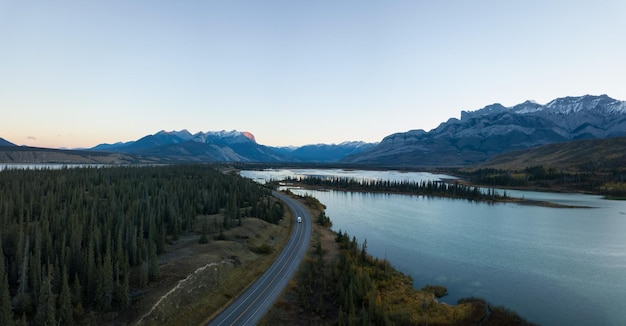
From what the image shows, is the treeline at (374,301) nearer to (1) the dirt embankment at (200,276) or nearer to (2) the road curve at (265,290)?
(2) the road curve at (265,290)

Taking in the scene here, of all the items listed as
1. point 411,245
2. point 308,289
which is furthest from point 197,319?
point 411,245

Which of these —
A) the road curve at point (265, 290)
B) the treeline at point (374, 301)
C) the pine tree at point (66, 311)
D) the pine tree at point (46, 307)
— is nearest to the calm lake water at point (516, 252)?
the treeline at point (374, 301)

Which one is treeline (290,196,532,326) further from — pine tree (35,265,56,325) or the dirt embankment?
pine tree (35,265,56,325)

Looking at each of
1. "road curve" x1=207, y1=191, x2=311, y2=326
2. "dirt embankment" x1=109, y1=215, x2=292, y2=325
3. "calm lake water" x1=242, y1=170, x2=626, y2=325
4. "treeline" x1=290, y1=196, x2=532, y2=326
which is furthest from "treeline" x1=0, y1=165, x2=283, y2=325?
"calm lake water" x1=242, y1=170, x2=626, y2=325

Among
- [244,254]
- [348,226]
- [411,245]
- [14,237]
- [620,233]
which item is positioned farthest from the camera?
[348,226]

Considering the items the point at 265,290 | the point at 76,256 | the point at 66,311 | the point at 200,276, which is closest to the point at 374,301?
the point at 265,290

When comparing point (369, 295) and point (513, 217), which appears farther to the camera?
point (513, 217)

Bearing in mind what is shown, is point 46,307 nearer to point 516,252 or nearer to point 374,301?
point 374,301

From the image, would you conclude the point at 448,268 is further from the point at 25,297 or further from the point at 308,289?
the point at 25,297
